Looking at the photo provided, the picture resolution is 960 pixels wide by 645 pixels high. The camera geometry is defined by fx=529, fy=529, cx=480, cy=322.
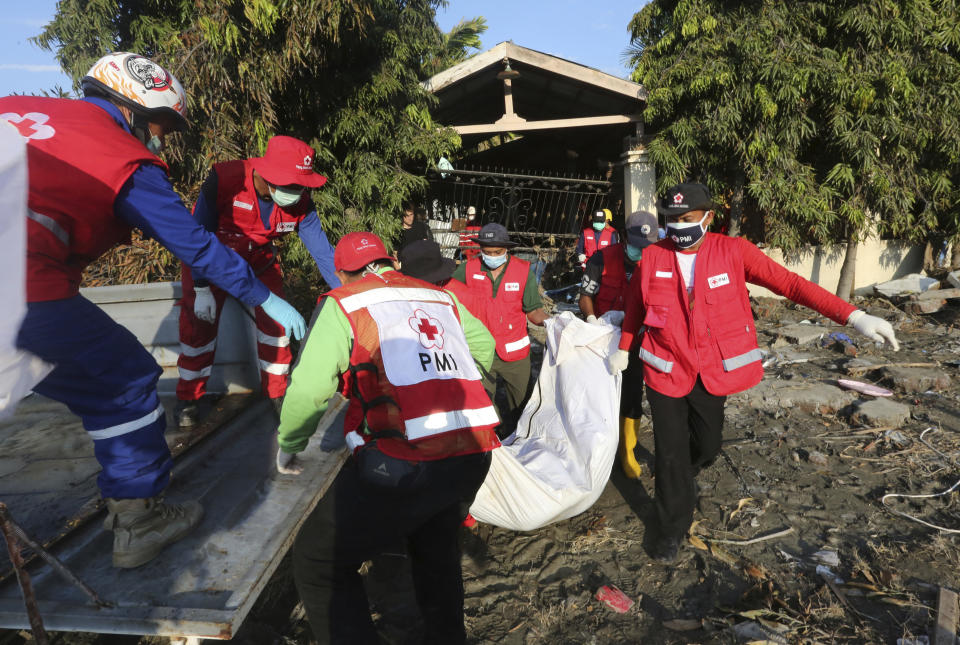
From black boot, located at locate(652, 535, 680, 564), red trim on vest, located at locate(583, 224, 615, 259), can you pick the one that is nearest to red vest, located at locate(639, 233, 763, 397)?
black boot, located at locate(652, 535, 680, 564)

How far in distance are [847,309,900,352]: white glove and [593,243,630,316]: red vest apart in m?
1.41

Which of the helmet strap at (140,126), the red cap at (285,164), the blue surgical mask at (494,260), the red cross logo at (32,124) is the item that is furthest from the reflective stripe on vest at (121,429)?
the blue surgical mask at (494,260)

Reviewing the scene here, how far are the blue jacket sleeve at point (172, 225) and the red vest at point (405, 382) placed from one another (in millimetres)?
593

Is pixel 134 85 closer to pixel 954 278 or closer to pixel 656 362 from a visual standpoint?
pixel 656 362

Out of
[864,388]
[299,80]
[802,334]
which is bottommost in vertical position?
[802,334]

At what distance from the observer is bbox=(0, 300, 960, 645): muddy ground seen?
216 cm

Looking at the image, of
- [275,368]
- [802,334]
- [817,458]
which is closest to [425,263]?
[275,368]

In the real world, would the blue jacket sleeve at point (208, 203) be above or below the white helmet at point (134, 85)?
below

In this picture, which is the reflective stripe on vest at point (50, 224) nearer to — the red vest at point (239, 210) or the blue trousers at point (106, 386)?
the blue trousers at point (106, 386)

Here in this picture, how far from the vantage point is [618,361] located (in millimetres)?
2908

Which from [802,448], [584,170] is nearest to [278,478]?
[802,448]

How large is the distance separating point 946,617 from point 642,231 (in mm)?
2372

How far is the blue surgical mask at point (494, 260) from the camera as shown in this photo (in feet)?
12.1

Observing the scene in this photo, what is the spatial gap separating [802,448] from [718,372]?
6.09 ft
